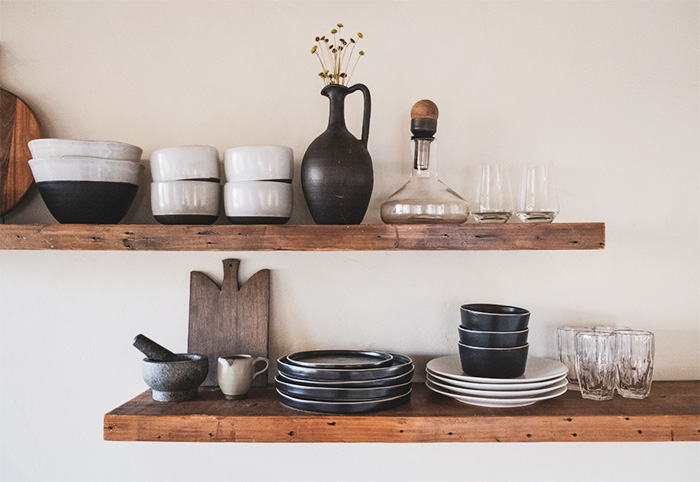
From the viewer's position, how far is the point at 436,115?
1141 millimetres

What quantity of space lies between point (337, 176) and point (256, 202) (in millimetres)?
179

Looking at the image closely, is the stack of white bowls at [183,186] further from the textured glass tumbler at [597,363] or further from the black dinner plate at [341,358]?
the textured glass tumbler at [597,363]

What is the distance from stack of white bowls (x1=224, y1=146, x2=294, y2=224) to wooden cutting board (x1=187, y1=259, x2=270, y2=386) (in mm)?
185

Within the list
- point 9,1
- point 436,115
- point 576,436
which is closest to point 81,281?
point 9,1

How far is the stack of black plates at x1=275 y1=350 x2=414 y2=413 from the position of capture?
3.29 feet

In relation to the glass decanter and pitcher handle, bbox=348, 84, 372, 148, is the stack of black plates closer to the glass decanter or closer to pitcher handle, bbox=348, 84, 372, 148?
the glass decanter

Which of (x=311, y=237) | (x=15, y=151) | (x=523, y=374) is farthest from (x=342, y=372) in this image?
(x=15, y=151)

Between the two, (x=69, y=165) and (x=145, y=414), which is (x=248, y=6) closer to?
(x=69, y=165)

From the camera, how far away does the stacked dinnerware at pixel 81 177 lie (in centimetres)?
107

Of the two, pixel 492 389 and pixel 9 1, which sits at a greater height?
pixel 9 1

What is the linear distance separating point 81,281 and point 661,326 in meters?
1.41

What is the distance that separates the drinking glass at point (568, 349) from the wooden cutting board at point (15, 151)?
4.25 feet

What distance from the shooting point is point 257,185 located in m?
1.08

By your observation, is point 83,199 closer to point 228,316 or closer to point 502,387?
point 228,316
